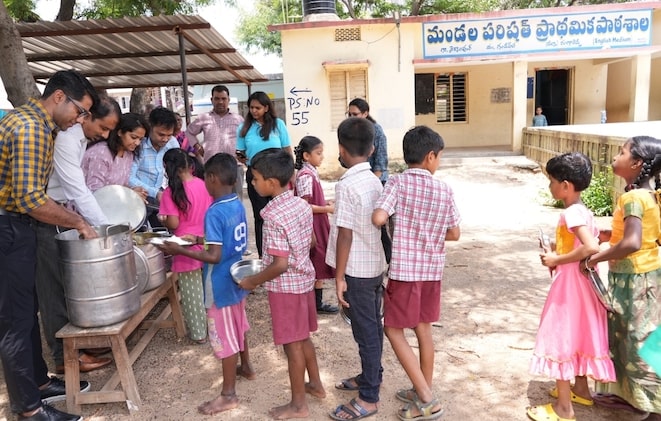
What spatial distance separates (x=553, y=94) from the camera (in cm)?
1515

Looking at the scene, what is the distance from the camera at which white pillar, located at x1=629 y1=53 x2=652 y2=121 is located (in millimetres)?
11914

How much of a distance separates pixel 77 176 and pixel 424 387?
2.10 meters

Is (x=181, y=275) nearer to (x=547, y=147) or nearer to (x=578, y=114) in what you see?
(x=547, y=147)

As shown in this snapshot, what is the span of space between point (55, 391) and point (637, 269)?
3085 mm

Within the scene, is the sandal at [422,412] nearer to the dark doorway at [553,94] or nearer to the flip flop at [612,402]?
the flip flop at [612,402]

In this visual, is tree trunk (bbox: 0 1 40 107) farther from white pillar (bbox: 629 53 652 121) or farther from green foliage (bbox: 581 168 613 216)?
white pillar (bbox: 629 53 652 121)

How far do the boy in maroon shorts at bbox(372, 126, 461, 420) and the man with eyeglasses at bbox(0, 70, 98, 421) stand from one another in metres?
1.49

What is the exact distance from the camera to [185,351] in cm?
336

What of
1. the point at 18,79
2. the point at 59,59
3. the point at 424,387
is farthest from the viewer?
the point at 59,59

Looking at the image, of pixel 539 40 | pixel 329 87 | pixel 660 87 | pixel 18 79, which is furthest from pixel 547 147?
pixel 18 79

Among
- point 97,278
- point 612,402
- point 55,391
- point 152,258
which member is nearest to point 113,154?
point 152,258

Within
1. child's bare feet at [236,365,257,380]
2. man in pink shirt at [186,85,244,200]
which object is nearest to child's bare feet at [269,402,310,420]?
child's bare feet at [236,365,257,380]

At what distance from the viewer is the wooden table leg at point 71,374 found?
2518 millimetres

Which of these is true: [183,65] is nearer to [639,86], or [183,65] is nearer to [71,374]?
[71,374]
